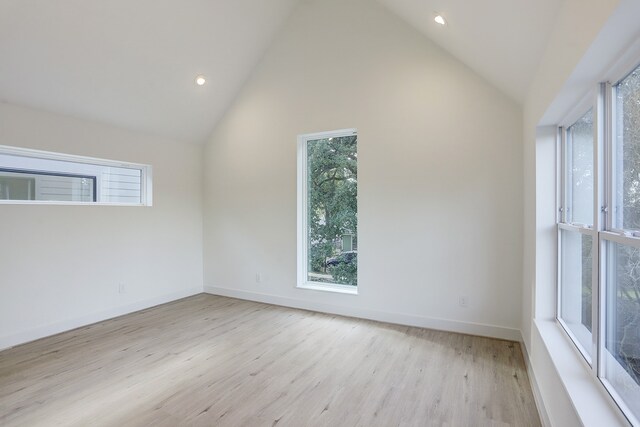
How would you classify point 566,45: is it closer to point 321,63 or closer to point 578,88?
point 578,88

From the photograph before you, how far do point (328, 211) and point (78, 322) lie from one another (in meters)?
3.15

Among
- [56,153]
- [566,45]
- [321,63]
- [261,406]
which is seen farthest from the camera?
[321,63]

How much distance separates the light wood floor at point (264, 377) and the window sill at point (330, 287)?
408 millimetres

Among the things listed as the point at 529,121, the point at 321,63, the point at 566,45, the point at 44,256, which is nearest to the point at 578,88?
the point at 566,45

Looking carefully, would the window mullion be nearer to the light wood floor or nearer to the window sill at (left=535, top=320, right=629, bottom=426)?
the window sill at (left=535, top=320, right=629, bottom=426)

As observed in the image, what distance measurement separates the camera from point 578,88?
1.61m

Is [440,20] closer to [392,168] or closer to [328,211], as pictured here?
[392,168]

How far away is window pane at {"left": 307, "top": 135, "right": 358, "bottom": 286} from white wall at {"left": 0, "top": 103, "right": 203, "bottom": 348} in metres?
1.96

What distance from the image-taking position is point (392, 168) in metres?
3.63

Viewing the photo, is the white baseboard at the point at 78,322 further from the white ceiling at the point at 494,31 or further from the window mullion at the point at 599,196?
the white ceiling at the point at 494,31

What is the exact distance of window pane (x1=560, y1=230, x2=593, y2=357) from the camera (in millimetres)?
1755

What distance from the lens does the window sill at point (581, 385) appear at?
1235 mm

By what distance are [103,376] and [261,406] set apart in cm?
139

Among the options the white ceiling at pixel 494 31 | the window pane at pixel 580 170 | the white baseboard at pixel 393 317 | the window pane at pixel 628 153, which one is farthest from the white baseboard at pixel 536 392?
the white ceiling at pixel 494 31
